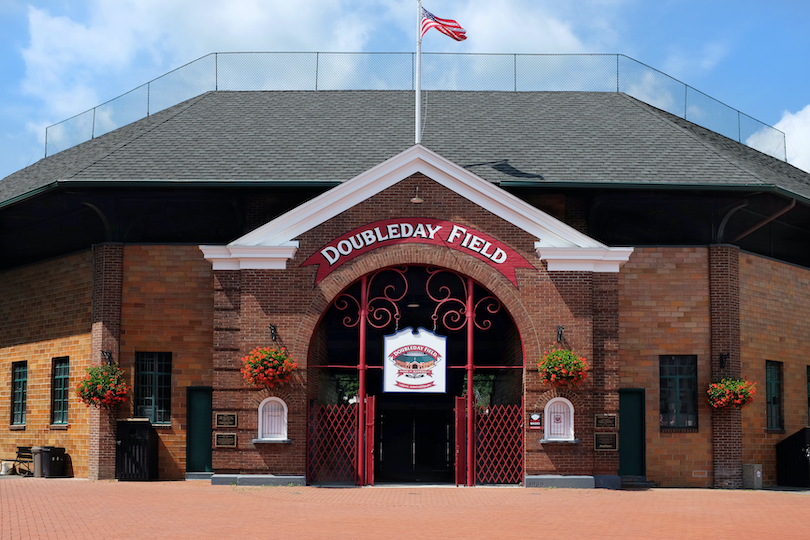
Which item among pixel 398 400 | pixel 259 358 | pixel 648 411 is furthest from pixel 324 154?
pixel 648 411

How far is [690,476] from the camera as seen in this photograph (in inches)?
869

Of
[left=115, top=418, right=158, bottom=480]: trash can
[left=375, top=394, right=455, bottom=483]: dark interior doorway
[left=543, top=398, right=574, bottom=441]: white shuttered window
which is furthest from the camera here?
[left=375, top=394, right=455, bottom=483]: dark interior doorway

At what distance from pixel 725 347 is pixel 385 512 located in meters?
10.7

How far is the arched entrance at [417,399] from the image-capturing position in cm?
Result: 2030

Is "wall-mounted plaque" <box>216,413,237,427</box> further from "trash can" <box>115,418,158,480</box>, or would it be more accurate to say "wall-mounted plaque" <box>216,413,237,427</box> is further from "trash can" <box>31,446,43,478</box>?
"trash can" <box>31,446,43,478</box>

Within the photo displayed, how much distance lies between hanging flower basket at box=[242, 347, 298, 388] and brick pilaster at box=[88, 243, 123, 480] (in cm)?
437

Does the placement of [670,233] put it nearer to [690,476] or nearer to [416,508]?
[690,476]

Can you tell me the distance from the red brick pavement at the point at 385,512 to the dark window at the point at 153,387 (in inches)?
90.6

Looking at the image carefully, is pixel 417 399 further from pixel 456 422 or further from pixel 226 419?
pixel 226 419

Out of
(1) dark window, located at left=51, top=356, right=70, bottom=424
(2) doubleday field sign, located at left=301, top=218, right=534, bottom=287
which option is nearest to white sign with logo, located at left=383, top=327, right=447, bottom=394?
(2) doubleday field sign, located at left=301, top=218, right=534, bottom=287

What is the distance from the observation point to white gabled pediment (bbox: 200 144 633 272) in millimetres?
20266

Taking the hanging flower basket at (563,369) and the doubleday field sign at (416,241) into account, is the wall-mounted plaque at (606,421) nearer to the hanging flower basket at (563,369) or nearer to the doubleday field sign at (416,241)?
the hanging flower basket at (563,369)

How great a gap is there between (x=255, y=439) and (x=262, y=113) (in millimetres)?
10964

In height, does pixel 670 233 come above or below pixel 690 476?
above
